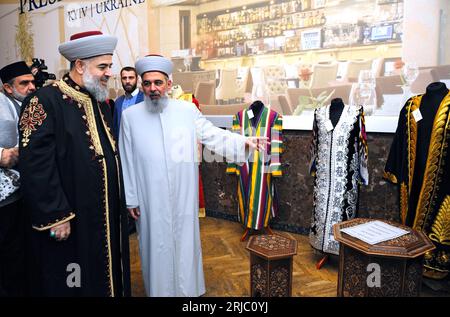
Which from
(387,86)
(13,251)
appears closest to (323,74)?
(387,86)

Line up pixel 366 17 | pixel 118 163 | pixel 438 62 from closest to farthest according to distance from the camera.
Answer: pixel 118 163, pixel 438 62, pixel 366 17

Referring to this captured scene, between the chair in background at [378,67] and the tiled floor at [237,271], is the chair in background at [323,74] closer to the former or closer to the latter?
the chair in background at [378,67]

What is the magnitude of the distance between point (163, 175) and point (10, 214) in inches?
35.5

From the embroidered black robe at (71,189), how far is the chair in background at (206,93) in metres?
2.60

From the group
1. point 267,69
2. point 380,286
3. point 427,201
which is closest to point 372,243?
point 380,286

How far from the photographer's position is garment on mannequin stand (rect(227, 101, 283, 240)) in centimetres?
363

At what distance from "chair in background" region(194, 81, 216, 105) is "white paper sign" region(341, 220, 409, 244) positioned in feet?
9.21

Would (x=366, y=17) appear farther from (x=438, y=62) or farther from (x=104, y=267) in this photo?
(x=104, y=267)

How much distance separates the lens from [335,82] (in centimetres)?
366

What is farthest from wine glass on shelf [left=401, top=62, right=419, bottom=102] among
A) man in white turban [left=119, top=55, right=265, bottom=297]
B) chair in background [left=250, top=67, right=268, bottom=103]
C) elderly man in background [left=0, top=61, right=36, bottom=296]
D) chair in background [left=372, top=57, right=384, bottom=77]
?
elderly man in background [left=0, top=61, right=36, bottom=296]

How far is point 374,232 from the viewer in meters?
2.10

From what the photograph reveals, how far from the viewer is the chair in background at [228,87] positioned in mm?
4348

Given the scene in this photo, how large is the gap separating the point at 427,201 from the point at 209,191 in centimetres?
271

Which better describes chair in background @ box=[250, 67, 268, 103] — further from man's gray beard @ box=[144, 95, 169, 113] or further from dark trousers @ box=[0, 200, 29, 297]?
dark trousers @ box=[0, 200, 29, 297]
